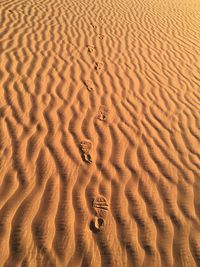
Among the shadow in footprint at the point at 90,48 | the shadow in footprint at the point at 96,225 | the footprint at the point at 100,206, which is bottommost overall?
the shadow in footprint at the point at 96,225

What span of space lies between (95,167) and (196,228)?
1.42 m

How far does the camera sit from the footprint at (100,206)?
9.82 feet

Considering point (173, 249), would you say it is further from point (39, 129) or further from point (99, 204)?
point (39, 129)

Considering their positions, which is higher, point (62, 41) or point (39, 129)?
point (62, 41)

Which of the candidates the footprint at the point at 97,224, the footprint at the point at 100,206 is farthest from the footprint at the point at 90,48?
the footprint at the point at 97,224

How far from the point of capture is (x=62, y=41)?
6363 mm

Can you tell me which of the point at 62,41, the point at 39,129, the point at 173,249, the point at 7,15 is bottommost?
the point at 173,249

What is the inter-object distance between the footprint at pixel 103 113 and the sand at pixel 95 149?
27 mm

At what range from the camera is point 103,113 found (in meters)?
4.40

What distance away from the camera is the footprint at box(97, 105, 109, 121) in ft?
14.1

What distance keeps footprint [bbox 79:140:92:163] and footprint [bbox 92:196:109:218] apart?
0.62 metres

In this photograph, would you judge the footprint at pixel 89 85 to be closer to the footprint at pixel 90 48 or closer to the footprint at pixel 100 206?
the footprint at pixel 90 48

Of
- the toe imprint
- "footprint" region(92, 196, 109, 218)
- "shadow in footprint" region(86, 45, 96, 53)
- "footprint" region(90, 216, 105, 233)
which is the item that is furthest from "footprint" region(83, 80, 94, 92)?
"footprint" region(90, 216, 105, 233)

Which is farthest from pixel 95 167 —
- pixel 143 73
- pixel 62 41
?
pixel 62 41
